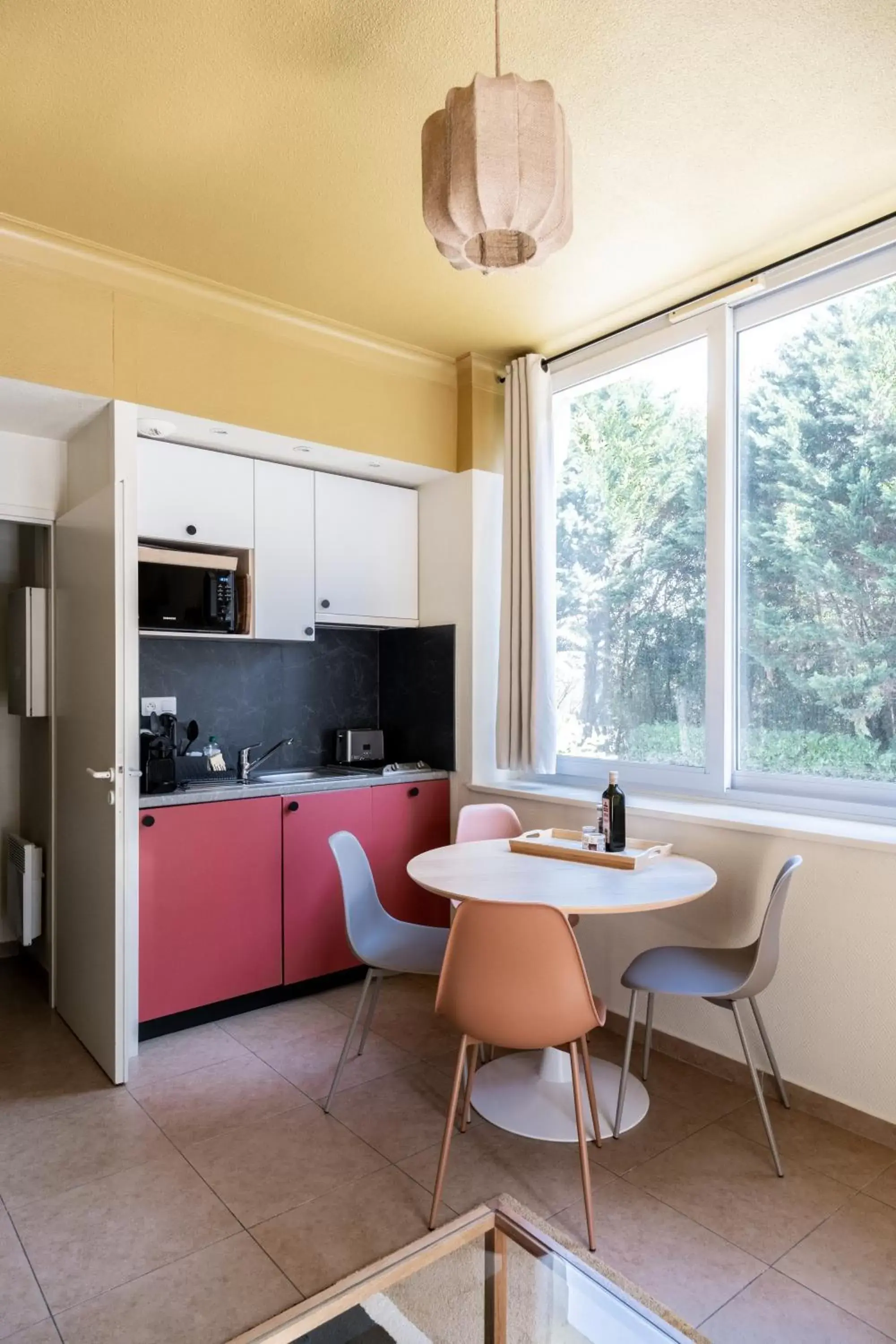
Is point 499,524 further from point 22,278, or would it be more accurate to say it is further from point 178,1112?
point 178,1112

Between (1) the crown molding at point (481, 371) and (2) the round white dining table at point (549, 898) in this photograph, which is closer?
(2) the round white dining table at point (549, 898)

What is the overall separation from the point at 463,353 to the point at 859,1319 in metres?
3.69

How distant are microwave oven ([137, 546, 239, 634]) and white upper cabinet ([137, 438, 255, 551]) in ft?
0.30

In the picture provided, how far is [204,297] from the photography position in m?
3.18

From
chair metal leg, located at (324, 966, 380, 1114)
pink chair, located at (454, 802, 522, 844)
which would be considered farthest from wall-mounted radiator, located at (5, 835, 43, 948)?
pink chair, located at (454, 802, 522, 844)

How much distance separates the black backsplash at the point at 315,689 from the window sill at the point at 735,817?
26.0 inches

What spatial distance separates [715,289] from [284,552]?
208 cm

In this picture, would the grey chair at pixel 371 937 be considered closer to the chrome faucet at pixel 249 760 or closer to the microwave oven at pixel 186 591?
the chrome faucet at pixel 249 760

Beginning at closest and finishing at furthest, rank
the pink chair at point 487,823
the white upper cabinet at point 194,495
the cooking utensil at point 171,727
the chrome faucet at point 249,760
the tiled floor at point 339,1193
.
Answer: the tiled floor at point 339,1193 < the pink chair at point 487,823 < the white upper cabinet at point 194,495 < the cooking utensil at point 171,727 < the chrome faucet at point 249,760

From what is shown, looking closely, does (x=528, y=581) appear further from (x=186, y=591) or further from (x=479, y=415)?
(x=186, y=591)

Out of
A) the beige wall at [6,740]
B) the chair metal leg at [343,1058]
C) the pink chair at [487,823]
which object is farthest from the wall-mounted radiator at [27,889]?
the pink chair at [487,823]

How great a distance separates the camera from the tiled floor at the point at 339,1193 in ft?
5.95

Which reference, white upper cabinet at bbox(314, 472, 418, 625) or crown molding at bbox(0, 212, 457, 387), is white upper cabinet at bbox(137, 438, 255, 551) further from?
crown molding at bbox(0, 212, 457, 387)

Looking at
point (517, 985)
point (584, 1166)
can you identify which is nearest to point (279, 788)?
point (517, 985)
